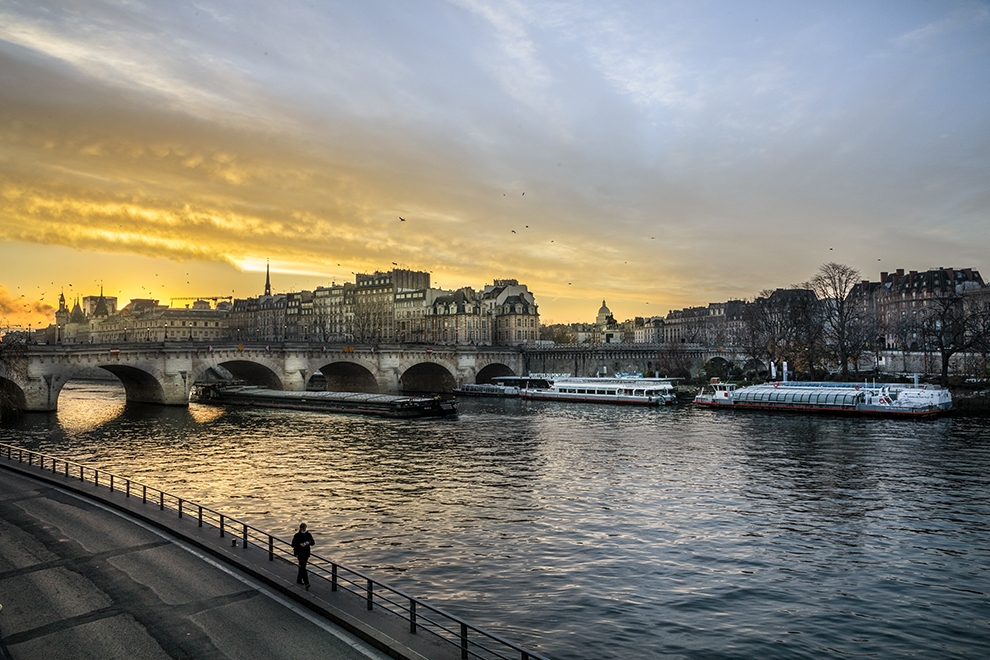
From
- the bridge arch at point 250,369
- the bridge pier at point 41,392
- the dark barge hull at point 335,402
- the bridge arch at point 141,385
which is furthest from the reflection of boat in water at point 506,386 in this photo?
the bridge pier at point 41,392

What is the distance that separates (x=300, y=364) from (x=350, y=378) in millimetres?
33379

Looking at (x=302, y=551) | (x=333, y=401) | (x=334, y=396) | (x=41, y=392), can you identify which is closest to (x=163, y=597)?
(x=302, y=551)

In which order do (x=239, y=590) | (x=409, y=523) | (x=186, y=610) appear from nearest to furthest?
(x=186, y=610), (x=239, y=590), (x=409, y=523)

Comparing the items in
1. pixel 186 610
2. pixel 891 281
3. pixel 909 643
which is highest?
pixel 891 281

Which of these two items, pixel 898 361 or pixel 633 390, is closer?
pixel 633 390

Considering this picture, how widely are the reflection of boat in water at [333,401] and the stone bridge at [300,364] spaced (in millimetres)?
4022

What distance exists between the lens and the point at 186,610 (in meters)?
17.0

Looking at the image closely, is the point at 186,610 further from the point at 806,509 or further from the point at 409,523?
the point at 806,509

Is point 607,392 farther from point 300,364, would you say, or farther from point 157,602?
point 157,602

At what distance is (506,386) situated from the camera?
385 feet

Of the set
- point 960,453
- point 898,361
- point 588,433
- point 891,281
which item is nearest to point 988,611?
point 960,453

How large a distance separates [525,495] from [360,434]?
29347 mm

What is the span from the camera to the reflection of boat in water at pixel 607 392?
310ft

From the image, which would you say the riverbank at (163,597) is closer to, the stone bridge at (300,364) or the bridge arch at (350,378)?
the stone bridge at (300,364)
